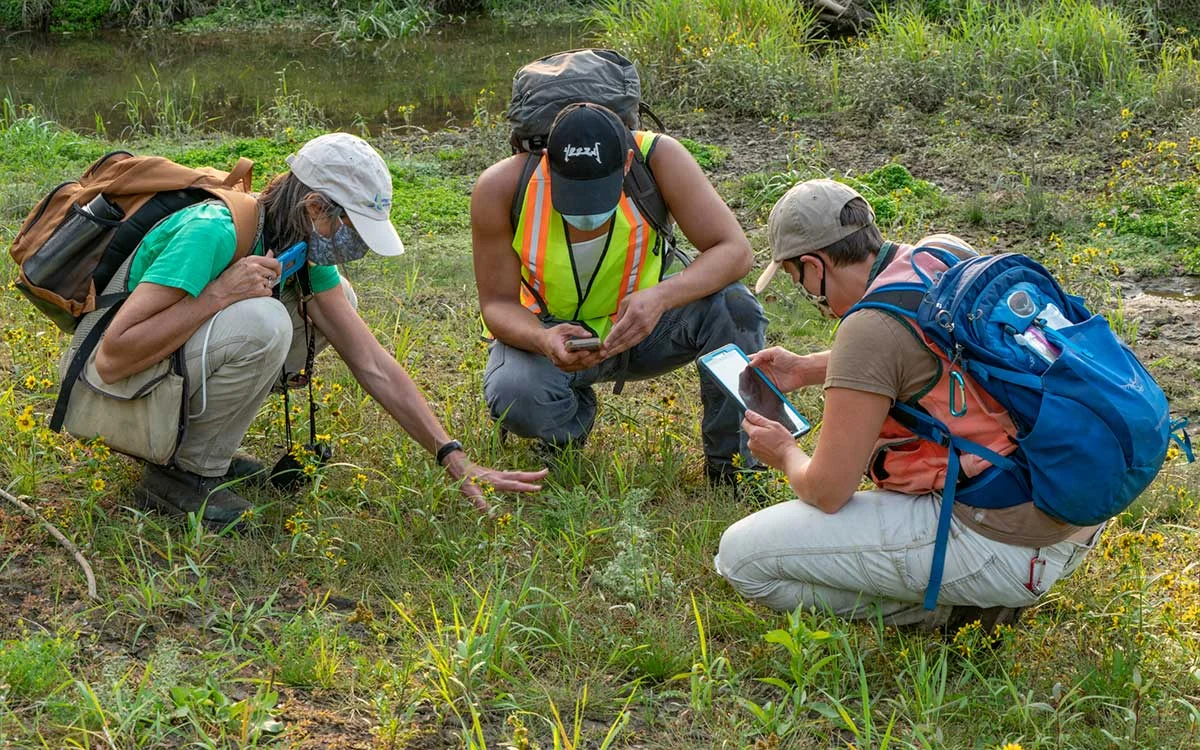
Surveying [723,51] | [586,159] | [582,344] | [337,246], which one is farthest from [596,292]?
[723,51]

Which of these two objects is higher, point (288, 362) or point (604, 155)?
point (604, 155)

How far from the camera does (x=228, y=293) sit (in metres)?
3.41

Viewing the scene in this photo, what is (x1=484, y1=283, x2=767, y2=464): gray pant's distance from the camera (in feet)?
12.7

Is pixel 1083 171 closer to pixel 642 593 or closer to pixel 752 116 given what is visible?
pixel 752 116

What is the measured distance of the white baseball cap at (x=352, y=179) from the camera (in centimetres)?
340

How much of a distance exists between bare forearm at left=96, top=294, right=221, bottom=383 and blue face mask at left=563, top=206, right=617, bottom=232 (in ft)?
3.24

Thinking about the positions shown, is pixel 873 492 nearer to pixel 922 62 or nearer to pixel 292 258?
pixel 292 258

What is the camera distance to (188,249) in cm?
330

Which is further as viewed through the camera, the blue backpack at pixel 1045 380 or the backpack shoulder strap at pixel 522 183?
the backpack shoulder strap at pixel 522 183

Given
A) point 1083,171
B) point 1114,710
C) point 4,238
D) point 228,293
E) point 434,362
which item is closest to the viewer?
point 1114,710

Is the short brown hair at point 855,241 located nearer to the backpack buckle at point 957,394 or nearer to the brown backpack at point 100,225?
the backpack buckle at point 957,394

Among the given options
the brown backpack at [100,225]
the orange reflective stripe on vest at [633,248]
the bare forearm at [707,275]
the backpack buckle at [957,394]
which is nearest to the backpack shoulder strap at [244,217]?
the brown backpack at [100,225]

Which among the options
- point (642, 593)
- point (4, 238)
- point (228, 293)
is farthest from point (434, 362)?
point (4, 238)

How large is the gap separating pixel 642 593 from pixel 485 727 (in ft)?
1.89
